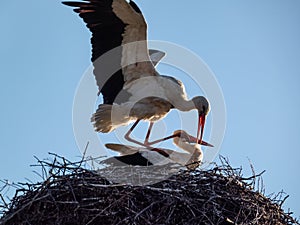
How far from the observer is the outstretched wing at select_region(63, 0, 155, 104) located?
7438 millimetres

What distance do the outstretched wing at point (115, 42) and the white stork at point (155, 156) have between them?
890 mm

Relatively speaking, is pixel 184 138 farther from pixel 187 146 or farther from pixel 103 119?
pixel 103 119

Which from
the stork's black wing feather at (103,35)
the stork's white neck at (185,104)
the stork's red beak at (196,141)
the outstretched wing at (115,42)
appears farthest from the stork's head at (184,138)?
the stork's black wing feather at (103,35)

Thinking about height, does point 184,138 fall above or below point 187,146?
above

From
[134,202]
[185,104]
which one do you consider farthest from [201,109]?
[134,202]

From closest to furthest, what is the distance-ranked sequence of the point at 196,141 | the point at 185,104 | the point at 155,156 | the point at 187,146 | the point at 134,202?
1. the point at 134,202
2. the point at 155,156
3. the point at 187,146
4. the point at 196,141
5. the point at 185,104

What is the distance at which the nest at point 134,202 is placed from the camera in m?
5.65

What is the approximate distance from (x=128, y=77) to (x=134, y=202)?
2.41 metres

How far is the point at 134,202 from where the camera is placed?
5.75 meters

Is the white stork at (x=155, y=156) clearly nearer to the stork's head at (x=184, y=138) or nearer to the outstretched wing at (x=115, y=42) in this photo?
the stork's head at (x=184, y=138)

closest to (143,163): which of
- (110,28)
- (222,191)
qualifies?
(222,191)

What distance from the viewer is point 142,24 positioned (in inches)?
295

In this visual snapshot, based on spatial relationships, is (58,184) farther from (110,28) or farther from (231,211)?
(110,28)

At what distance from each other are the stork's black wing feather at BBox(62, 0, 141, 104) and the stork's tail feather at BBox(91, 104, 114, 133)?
0.15m
